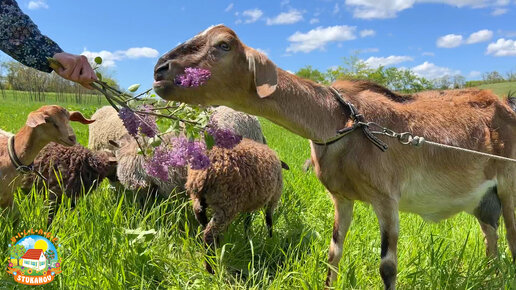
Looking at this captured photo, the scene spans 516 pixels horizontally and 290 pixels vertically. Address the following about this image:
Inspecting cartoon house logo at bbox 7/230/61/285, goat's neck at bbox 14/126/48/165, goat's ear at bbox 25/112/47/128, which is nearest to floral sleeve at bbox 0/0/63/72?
goat's ear at bbox 25/112/47/128

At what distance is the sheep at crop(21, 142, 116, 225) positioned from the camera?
12.8 ft

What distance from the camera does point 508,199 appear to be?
9.80 feet

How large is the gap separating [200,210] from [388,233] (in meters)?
1.76

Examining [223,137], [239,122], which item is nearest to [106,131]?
[239,122]

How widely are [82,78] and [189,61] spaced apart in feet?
2.19

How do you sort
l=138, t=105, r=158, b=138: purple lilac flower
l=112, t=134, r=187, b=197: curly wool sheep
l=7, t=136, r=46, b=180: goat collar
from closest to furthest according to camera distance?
l=138, t=105, r=158, b=138: purple lilac flower → l=7, t=136, r=46, b=180: goat collar → l=112, t=134, r=187, b=197: curly wool sheep

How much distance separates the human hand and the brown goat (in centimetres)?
49

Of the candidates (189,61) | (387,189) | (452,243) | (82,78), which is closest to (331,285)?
(387,189)

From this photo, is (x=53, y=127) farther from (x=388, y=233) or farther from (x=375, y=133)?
(x=388, y=233)

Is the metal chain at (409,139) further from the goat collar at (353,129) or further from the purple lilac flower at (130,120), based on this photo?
the purple lilac flower at (130,120)

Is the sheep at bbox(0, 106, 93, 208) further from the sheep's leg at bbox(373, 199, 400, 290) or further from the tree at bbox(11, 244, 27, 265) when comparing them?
the sheep's leg at bbox(373, 199, 400, 290)

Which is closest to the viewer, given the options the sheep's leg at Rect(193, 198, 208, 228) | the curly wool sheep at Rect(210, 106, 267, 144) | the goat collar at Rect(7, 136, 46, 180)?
the goat collar at Rect(7, 136, 46, 180)

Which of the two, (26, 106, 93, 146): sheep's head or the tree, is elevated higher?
(26, 106, 93, 146): sheep's head

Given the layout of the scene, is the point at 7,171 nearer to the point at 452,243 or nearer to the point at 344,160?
the point at 344,160
